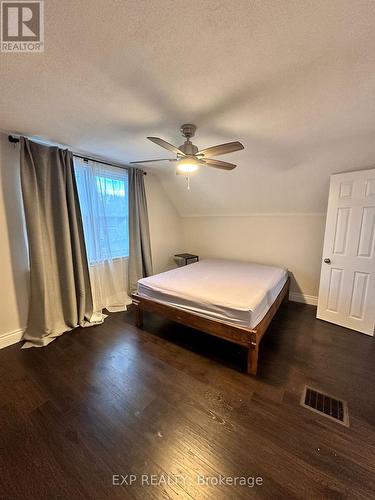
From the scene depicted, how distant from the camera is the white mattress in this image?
1985mm

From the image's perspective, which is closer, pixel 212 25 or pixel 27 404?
pixel 212 25

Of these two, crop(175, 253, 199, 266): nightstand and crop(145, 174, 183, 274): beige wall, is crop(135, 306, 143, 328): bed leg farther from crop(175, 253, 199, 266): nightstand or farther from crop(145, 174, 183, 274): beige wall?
crop(175, 253, 199, 266): nightstand

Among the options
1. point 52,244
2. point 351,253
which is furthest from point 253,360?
point 52,244

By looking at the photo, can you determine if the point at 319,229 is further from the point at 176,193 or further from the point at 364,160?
the point at 176,193

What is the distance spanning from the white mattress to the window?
1044 millimetres

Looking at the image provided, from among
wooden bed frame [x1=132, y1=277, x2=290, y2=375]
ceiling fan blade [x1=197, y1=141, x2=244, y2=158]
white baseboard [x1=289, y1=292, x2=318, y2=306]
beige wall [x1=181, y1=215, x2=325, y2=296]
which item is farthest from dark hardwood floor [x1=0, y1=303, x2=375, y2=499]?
ceiling fan blade [x1=197, y1=141, x2=244, y2=158]

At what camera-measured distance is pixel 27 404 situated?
5.23 ft

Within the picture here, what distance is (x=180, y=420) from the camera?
4.82 ft

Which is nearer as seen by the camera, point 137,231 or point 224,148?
point 224,148

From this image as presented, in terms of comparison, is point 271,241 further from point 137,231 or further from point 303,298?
point 137,231

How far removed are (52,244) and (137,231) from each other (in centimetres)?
135

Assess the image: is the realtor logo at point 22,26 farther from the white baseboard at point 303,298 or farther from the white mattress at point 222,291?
the white baseboard at point 303,298

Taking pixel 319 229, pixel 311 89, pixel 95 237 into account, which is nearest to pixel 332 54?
pixel 311 89

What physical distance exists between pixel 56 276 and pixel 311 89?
309 centimetres
